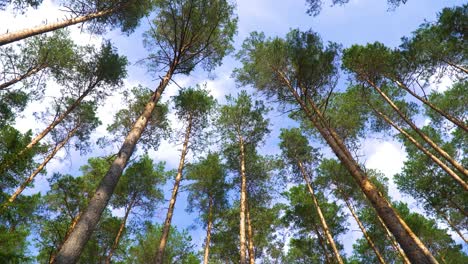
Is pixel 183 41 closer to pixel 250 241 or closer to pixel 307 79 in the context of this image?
pixel 307 79

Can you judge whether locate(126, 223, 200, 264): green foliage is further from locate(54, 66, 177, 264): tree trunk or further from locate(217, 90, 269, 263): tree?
locate(54, 66, 177, 264): tree trunk

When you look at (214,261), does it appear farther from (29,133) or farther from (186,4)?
(186,4)

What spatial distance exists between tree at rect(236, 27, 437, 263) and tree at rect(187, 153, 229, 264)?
5.12m

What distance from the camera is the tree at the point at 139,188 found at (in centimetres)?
1581

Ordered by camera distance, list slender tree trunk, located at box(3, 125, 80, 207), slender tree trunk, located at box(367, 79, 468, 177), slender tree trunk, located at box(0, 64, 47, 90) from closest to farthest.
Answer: slender tree trunk, located at box(367, 79, 468, 177), slender tree trunk, located at box(0, 64, 47, 90), slender tree trunk, located at box(3, 125, 80, 207)

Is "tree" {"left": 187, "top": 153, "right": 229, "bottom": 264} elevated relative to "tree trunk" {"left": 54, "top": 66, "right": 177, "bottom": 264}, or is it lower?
elevated

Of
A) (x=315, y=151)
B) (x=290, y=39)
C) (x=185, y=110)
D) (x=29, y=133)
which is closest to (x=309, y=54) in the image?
(x=290, y=39)

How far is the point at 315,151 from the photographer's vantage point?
18375 millimetres

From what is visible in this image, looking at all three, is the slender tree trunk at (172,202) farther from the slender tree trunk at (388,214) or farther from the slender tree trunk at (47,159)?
the slender tree trunk at (388,214)

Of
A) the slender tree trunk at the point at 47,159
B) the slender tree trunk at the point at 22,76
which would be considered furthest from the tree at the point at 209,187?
the slender tree trunk at the point at 22,76

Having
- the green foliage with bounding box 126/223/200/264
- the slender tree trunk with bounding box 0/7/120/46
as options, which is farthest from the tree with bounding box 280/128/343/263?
the slender tree trunk with bounding box 0/7/120/46

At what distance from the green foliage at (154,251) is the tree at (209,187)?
1.89 metres

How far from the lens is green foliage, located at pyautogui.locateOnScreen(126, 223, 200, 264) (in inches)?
661

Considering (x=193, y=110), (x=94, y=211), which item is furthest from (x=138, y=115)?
(x=94, y=211)
